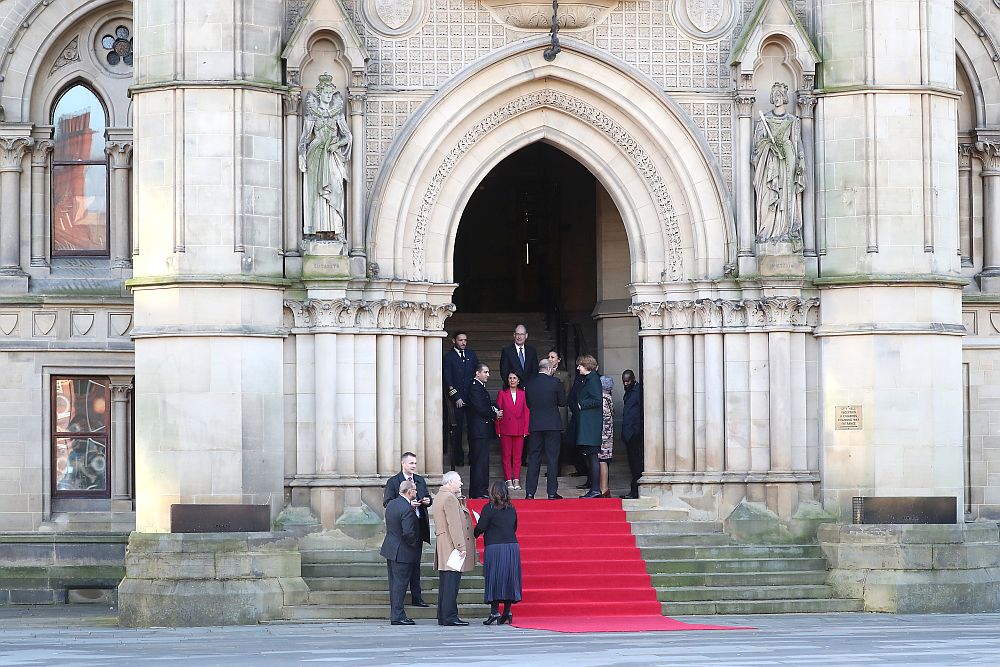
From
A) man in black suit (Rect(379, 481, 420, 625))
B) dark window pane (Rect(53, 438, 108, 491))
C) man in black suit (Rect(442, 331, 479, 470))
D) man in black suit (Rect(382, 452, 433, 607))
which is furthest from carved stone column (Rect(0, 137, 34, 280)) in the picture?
man in black suit (Rect(379, 481, 420, 625))

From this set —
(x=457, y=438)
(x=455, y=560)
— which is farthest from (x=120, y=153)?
(x=455, y=560)

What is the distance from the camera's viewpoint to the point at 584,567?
2033 centimetres

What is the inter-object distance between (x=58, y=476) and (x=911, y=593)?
1066 centimetres

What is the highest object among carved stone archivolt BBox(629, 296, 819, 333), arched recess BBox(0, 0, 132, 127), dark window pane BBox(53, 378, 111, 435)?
arched recess BBox(0, 0, 132, 127)

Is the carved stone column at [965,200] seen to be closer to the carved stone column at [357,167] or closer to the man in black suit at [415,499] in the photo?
the carved stone column at [357,167]

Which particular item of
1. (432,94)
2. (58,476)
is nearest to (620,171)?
(432,94)

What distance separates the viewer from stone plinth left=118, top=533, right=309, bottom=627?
756 inches

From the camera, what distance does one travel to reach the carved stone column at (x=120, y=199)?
2333 centimetres

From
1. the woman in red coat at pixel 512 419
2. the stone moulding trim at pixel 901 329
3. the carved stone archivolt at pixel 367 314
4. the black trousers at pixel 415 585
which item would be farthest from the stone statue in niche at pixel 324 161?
the stone moulding trim at pixel 901 329

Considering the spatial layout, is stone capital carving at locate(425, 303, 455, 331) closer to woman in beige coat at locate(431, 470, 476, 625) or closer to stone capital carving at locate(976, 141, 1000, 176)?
woman in beige coat at locate(431, 470, 476, 625)

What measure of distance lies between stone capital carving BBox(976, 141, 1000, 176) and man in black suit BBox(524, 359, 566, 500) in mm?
6663

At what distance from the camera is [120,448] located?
75.7ft

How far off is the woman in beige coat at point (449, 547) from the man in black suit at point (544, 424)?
318 cm

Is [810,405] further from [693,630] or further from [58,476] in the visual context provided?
[58,476]
